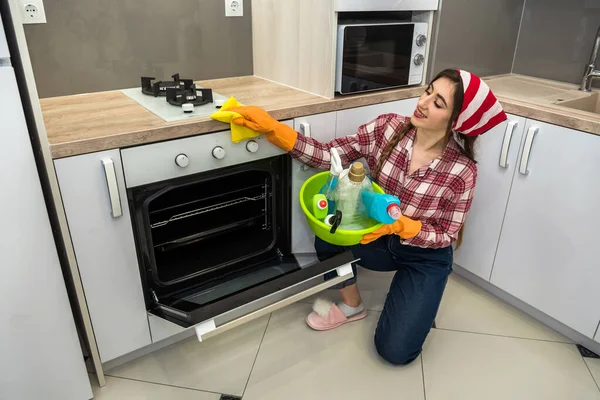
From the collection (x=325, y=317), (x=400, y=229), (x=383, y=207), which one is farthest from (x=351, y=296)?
(x=383, y=207)

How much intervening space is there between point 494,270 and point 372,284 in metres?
0.52

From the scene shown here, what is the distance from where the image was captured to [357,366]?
1626mm

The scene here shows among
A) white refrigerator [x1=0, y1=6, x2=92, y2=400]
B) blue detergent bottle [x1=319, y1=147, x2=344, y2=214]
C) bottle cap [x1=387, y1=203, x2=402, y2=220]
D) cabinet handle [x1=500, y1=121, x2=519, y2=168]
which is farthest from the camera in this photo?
cabinet handle [x1=500, y1=121, x2=519, y2=168]

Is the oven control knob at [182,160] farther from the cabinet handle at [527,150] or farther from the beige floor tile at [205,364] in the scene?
the cabinet handle at [527,150]

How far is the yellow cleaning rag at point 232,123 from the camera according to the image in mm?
1357

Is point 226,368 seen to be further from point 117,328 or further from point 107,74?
point 107,74

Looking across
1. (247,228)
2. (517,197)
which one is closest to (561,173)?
(517,197)

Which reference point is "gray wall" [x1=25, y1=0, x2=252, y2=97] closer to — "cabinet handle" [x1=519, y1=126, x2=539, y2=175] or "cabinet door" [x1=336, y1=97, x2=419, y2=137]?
"cabinet door" [x1=336, y1=97, x2=419, y2=137]

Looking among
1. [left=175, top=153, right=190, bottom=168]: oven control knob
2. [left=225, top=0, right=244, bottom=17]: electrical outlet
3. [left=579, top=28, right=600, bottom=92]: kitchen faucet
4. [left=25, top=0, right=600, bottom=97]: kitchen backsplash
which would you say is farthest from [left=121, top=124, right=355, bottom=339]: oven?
[left=579, top=28, right=600, bottom=92]: kitchen faucet

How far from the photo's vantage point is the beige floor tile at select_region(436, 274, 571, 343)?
5.95 feet

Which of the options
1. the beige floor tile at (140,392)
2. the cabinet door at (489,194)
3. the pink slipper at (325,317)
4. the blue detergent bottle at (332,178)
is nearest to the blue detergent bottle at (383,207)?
the blue detergent bottle at (332,178)

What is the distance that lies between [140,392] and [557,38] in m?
2.21

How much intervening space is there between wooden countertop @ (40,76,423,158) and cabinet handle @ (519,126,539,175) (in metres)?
0.45

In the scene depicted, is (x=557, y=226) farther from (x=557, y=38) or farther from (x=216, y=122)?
(x=216, y=122)
